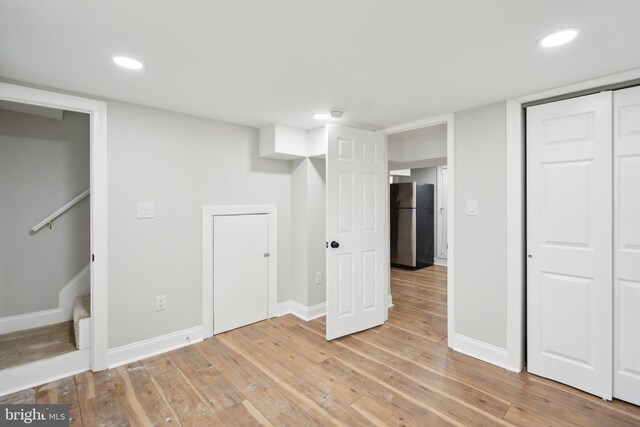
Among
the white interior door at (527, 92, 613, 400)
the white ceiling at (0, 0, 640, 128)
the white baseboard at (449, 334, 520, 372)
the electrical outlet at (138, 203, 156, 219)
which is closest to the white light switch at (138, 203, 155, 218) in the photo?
the electrical outlet at (138, 203, 156, 219)

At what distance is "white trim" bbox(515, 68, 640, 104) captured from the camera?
1.90 meters

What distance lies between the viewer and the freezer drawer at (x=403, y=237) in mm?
6004

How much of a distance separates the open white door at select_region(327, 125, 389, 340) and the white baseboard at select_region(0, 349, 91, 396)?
203 centimetres

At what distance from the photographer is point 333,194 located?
9.66ft

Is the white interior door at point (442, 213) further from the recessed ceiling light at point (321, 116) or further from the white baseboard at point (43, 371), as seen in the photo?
the white baseboard at point (43, 371)

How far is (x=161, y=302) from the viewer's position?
8.87ft

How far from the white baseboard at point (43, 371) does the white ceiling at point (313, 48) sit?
200 cm

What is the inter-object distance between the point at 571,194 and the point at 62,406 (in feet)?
12.2

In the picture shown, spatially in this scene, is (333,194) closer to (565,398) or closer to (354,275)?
(354,275)

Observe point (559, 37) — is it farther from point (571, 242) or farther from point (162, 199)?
point (162, 199)

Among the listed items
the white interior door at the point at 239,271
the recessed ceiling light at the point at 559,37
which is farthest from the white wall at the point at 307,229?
the recessed ceiling light at the point at 559,37

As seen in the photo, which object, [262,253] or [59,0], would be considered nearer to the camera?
[59,0]

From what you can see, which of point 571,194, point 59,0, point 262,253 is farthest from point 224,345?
point 571,194

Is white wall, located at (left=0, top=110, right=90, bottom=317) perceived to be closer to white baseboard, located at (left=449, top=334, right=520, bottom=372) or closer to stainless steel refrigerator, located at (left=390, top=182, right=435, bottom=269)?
white baseboard, located at (left=449, top=334, right=520, bottom=372)
